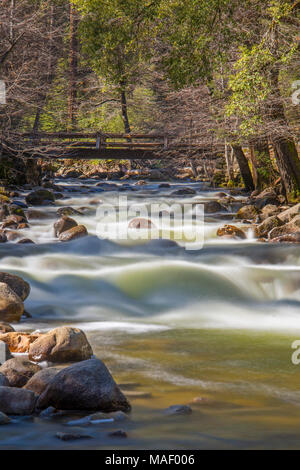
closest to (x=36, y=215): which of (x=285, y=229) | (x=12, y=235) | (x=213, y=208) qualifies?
(x=12, y=235)

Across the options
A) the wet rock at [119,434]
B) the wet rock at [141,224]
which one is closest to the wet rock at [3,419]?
the wet rock at [119,434]

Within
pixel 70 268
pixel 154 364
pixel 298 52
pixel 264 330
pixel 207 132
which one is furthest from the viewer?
pixel 207 132

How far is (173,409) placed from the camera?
4492 mm

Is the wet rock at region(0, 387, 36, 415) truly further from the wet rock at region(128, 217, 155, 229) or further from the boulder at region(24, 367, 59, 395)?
the wet rock at region(128, 217, 155, 229)

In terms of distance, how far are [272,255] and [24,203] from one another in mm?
10790

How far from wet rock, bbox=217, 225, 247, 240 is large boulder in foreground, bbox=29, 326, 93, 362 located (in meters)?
9.19

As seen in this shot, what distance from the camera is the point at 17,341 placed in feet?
20.5

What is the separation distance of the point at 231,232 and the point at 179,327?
7258 mm

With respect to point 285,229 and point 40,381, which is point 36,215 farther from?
point 40,381

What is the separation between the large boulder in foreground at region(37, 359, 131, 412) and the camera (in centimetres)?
437

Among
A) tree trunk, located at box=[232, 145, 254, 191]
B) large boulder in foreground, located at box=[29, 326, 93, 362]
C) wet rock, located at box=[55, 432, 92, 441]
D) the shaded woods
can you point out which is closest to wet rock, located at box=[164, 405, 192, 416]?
wet rock, located at box=[55, 432, 92, 441]
